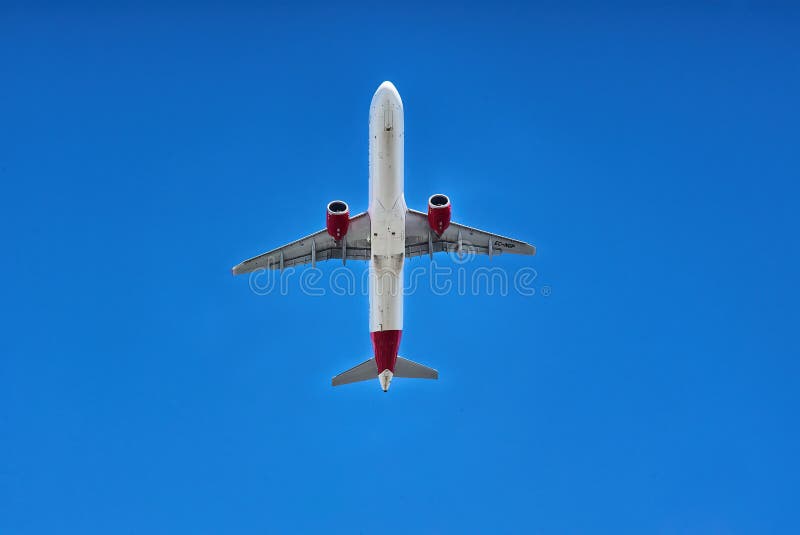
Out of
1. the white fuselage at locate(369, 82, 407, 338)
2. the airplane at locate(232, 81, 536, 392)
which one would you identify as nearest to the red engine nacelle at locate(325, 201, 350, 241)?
the airplane at locate(232, 81, 536, 392)

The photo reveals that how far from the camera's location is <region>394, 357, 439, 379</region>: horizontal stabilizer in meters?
41.2

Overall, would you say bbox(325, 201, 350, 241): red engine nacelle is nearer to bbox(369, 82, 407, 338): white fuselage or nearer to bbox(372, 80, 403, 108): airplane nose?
bbox(369, 82, 407, 338): white fuselage

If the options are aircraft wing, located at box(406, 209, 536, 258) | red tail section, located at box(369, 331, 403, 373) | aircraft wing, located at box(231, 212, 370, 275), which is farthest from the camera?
aircraft wing, located at box(406, 209, 536, 258)

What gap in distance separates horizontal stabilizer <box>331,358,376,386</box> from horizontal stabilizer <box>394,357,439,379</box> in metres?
1.28

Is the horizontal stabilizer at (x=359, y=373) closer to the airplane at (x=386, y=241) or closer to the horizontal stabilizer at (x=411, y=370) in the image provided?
the airplane at (x=386, y=241)

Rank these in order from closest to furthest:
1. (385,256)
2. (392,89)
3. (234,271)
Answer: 1. (392,89)
2. (385,256)
3. (234,271)

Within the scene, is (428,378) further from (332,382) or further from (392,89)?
(392,89)

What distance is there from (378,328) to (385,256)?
3706 mm

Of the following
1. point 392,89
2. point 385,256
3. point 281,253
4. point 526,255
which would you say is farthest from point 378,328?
point 392,89

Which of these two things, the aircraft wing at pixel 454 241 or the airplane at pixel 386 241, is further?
the aircraft wing at pixel 454 241

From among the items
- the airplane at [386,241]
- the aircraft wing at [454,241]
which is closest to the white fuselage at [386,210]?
the airplane at [386,241]

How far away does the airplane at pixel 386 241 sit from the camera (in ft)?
110

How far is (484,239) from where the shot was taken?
39.7 m

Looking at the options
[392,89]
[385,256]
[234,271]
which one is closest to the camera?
[392,89]
